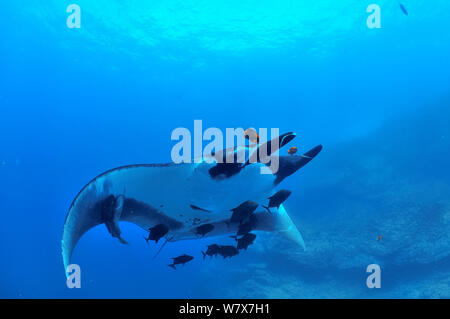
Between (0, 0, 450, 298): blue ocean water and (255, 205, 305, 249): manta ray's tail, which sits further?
(0, 0, 450, 298): blue ocean water

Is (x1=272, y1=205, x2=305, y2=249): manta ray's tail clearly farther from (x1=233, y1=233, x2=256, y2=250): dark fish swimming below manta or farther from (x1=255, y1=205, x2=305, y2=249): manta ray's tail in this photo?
(x1=233, y1=233, x2=256, y2=250): dark fish swimming below manta

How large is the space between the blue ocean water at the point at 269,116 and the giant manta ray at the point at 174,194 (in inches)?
403

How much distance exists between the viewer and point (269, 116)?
32.4 metres

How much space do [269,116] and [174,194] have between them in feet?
98.1

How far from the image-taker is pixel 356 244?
13883 mm

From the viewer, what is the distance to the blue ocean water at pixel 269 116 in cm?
1415

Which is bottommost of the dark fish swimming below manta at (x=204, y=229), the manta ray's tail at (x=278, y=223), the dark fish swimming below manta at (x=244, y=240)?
the dark fish swimming below manta at (x=244, y=240)

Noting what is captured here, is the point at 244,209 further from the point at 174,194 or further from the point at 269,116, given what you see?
the point at 269,116

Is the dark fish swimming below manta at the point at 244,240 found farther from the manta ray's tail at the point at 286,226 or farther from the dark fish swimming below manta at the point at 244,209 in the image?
the dark fish swimming below manta at the point at 244,209


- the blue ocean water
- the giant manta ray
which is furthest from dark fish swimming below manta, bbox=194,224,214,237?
the blue ocean water

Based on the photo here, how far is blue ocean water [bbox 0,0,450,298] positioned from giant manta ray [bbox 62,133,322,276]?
1023cm

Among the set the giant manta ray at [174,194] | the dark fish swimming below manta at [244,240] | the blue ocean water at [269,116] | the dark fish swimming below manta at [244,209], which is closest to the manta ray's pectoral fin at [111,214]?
the giant manta ray at [174,194]

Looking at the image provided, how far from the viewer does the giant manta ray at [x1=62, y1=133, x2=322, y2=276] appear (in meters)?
2.89
